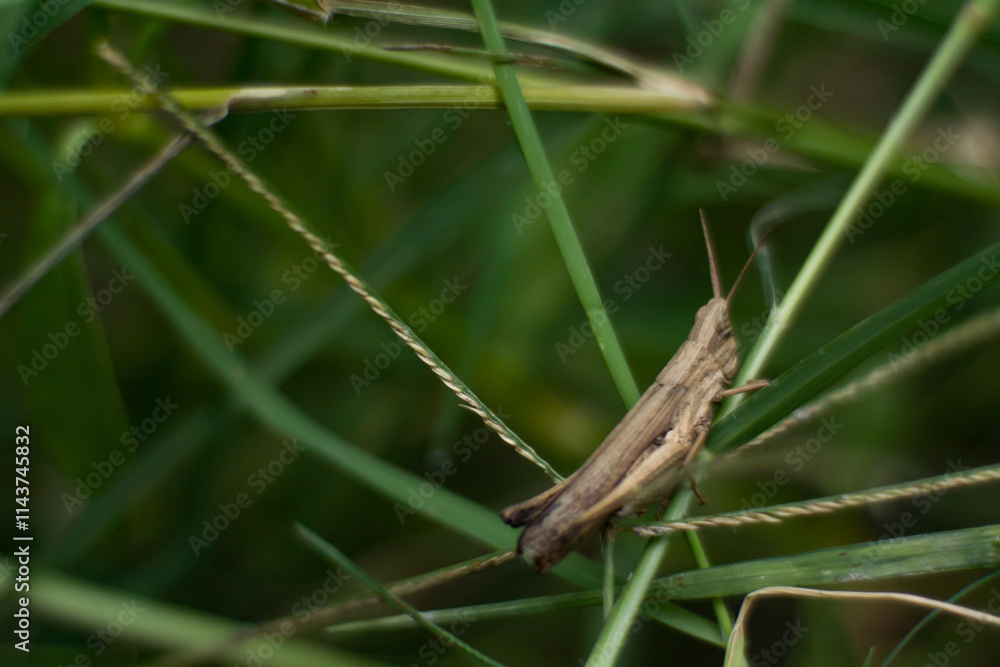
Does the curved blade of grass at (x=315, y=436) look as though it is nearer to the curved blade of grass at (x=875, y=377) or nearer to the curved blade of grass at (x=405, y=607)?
the curved blade of grass at (x=405, y=607)

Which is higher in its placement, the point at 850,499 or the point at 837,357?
the point at 837,357

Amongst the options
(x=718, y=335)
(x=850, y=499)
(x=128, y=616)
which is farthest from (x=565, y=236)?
(x=128, y=616)

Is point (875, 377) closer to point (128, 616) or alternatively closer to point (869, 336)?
point (869, 336)

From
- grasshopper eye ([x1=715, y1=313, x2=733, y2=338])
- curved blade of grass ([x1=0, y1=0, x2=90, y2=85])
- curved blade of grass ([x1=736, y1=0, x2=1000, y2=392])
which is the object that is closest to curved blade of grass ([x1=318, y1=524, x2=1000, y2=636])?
curved blade of grass ([x1=736, y1=0, x2=1000, y2=392])

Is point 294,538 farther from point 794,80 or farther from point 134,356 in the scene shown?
point 794,80

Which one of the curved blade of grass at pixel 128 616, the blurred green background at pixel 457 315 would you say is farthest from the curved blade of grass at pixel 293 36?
the curved blade of grass at pixel 128 616

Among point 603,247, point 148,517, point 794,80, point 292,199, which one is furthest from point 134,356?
point 794,80
